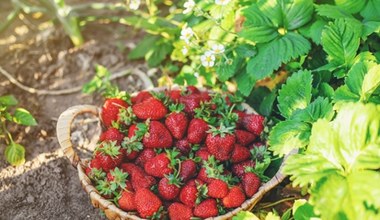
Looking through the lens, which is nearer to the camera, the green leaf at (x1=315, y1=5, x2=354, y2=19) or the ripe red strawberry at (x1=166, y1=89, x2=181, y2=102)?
the green leaf at (x1=315, y1=5, x2=354, y2=19)

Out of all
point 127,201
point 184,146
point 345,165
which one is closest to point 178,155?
point 184,146

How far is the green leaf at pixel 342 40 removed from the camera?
210 cm

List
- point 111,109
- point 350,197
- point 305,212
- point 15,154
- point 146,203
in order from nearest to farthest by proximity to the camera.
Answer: point 350,197 → point 305,212 → point 146,203 → point 111,109 → point 15,154

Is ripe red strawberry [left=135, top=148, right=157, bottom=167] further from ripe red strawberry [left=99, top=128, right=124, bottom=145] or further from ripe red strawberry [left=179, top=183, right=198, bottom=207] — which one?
ripe red strawberry [left=179, top=183, right=198, bottom=207]

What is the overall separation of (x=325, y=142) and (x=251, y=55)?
743 mm

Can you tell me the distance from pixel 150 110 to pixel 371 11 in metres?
1.00

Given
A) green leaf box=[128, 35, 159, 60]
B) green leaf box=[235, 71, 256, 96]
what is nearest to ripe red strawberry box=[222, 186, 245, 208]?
green leaf box=[235, 71, 256, 96]

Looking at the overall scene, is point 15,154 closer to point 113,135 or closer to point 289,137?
point 113,135

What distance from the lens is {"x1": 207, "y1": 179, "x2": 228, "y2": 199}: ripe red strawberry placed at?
1933 mm

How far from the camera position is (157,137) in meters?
2.09

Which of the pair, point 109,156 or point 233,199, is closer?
point 233,199

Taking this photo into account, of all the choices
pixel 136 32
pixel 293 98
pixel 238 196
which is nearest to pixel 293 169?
pixel 238 196

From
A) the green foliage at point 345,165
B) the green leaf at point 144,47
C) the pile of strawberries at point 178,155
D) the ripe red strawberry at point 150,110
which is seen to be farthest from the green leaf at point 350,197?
the green leaf at point 144,47

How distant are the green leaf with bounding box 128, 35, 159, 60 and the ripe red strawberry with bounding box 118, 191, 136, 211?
3.55ft
